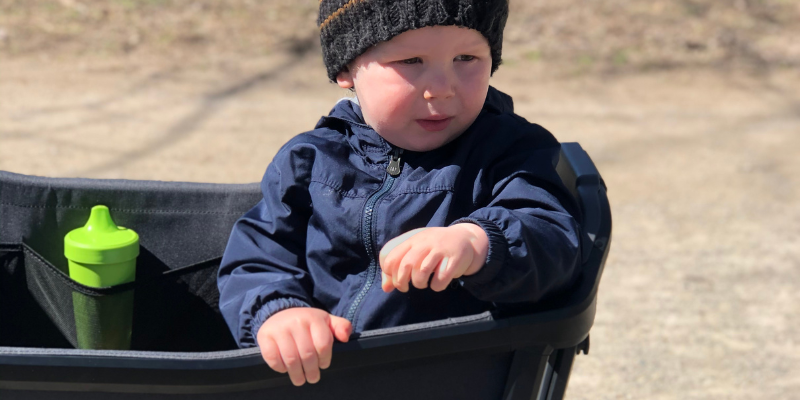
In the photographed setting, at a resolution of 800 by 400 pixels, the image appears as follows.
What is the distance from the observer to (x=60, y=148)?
3.83 meters

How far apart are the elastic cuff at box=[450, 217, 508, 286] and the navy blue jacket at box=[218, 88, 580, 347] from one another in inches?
3.0

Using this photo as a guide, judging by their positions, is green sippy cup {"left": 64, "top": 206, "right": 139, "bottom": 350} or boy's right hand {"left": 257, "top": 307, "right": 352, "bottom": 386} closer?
boy's right hand {"left": 257, "top": 307, "right": 352, "bottom": 386}

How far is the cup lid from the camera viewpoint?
158 cm

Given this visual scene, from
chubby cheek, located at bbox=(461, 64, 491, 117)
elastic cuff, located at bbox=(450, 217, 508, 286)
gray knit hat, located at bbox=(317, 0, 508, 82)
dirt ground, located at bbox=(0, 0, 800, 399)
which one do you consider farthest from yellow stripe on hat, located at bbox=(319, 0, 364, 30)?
dirt ground, located at bbox=(0, 0, 800, 399)

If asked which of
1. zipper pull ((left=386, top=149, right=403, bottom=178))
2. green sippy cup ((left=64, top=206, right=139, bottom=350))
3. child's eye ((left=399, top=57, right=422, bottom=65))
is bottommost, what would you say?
green sippy cup ((left=64, top=206, right=139, bottom=350))

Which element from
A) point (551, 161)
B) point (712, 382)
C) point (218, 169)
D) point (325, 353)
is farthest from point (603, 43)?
point (325, 353)

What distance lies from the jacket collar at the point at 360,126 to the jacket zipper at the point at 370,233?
5cm

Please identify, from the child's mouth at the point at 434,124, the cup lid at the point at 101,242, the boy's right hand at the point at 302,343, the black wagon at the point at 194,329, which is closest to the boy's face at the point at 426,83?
the child's mouth at the point at 434,124

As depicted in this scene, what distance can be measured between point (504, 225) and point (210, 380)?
0.47 m

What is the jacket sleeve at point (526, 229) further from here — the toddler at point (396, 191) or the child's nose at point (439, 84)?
the child's nose at point (439, 84)

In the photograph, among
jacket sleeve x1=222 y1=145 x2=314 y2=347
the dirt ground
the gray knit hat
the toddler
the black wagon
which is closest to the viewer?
the black wagon

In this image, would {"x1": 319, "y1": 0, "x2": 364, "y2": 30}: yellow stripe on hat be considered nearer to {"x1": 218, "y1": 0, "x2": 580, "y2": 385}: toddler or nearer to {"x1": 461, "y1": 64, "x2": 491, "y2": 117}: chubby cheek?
{"x1": 218, "y1": 0, "x2": 580, "y2": 385}: toddler

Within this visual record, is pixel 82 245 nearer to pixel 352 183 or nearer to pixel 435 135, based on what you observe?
pixel 352 183

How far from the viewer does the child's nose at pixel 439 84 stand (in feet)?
4.30
